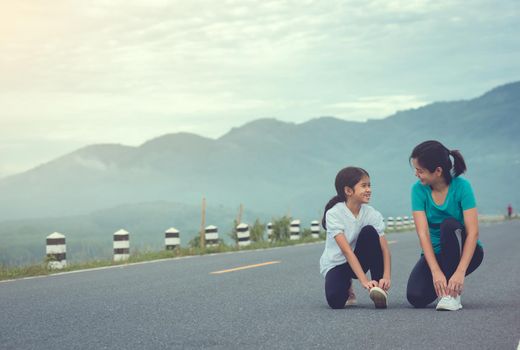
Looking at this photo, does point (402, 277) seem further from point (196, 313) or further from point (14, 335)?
point (14, 335)

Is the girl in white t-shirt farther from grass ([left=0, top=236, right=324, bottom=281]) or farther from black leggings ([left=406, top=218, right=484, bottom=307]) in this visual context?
grass ([left=0, top=236, right=324, bottom=281])

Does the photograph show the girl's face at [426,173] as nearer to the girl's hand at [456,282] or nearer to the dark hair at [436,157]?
the dark hair at [436,157]

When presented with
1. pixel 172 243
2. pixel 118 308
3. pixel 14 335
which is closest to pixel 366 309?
pixel 118 308

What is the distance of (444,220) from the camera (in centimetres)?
A: 682

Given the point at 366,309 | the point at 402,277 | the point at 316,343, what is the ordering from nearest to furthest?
the point at 316,343
the point at 366,309
the point at 402,277

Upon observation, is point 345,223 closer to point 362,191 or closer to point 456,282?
point 362,191

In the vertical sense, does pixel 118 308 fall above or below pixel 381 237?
below

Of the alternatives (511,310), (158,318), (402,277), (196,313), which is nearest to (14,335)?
(158,318)

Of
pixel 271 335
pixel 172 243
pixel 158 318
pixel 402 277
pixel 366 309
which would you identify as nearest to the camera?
pixel 271 335

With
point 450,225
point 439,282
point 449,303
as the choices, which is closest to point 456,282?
point 439,282

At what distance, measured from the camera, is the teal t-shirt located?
684 cm

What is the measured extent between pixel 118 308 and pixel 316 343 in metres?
2.77

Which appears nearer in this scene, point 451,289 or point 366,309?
point 451,289

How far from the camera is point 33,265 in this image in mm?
13625
